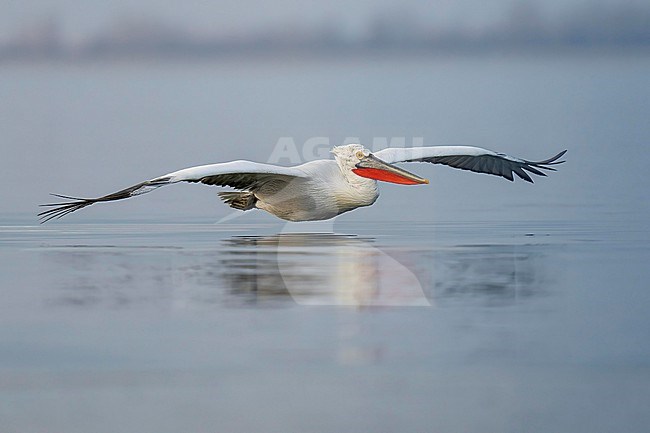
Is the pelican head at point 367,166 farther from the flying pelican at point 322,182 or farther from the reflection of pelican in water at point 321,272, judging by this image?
the reflection of pelican in water at point 321,272

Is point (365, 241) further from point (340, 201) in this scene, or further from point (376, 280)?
point (376, 280)

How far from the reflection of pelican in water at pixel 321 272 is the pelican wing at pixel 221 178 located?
2.20ft

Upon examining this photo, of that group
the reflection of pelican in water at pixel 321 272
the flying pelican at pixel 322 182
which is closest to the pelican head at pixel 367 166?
the flying pelican at pixel 322 182

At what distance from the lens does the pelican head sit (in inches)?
500

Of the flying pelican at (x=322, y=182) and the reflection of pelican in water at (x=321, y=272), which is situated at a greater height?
the flying pelican at (x=322, y=182)

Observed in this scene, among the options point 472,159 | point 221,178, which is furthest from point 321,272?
point 472,159

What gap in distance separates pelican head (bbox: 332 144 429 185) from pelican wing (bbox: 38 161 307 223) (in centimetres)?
78

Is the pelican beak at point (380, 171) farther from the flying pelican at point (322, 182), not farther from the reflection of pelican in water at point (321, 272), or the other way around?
the reflection of pelican in water at point (321, 272)

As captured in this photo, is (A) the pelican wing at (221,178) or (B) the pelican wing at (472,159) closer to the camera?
(A) the pelican wing at (221,178)

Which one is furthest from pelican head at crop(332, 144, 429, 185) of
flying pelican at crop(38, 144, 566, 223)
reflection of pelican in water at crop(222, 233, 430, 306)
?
reflection of pelican in water at crop(222, 233, 430, 306)

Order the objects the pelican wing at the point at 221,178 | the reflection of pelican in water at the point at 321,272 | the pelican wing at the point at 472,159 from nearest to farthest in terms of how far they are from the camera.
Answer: the reflection of pelican in water at the point at 321,272, the pelican wing at the point at 221,178, the pelican wing at the point at 472,159

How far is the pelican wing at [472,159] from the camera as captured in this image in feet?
44.3

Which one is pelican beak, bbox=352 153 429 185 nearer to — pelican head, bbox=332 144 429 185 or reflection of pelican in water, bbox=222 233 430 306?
pelican head, bbox=332 144 429 185

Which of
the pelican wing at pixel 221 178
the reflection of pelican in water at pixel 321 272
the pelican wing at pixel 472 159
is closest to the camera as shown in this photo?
the reflection of pelican in water at pixel 321 272
